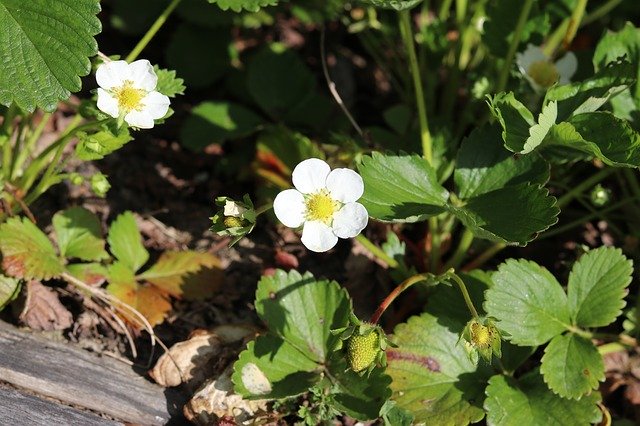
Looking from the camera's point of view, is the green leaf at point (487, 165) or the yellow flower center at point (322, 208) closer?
the yellow flower center at point (322, 208)

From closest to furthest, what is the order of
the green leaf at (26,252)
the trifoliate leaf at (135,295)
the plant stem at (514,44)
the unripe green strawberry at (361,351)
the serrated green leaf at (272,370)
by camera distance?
1. the unripe green strawberry at (361,351)
2. the serrated green leaf at (272,370)
3. the green leaf at (26,252)
4. the trifoliate leaf at (135,295)
5. the plant stem at (514,44)

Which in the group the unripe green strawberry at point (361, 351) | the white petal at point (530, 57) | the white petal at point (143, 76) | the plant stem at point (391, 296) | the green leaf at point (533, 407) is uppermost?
the white petal at point (143, 76)

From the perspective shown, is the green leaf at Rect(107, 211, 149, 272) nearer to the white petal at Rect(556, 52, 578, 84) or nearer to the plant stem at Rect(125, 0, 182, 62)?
the plant stem at Rect(125, 0, 182, 62)

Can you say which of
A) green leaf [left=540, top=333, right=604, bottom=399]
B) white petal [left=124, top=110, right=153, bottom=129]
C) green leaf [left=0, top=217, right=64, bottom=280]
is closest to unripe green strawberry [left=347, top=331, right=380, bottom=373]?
green leaf [left=540, top=333, right=604, bottom=399]

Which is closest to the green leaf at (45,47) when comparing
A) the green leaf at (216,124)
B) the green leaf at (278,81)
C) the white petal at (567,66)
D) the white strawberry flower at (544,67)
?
the green leaf at (216,124)

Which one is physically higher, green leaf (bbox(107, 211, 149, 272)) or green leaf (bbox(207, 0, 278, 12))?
green leaf (bbox(207, 0, 278, 12))

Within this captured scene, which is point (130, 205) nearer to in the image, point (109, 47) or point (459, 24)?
point (109, 47)

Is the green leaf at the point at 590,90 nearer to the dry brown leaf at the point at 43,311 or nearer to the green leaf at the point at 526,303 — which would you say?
the green leaf at the point at 526,303
